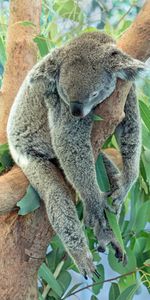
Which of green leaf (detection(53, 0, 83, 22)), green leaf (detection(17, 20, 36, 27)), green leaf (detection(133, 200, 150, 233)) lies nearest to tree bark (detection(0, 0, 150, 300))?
green leaf (detection(133, 200, 150, 233))

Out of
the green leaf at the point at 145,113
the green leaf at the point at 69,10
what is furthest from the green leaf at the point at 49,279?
the green leaf at the point at 69,10

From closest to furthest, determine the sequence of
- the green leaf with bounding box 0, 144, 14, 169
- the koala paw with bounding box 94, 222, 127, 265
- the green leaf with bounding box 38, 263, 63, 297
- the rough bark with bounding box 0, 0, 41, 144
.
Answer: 1. the koala paw with bounding box 94, 222, 127, 265
2. the green leaf with bounding box 38, 263, 63, 297
3. the green leaf with bounding box 0, 144, 14, 169
4. the rough bark with bounding box 0, 0, 41, 144

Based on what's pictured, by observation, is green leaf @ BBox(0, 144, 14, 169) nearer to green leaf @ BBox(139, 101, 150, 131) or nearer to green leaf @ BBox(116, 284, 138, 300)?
green leaf @ BBox(139, 101, 150, 131)

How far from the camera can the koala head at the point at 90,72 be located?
144 cm

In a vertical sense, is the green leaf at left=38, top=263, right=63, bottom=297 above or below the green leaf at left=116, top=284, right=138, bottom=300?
above

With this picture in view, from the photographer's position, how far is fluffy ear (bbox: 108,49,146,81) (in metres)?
1.44

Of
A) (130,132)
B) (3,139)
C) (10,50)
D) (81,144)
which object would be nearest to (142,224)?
(130,132)

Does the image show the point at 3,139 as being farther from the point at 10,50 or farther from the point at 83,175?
the point at 83,175

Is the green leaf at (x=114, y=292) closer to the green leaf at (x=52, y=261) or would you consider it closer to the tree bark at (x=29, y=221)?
the green leaf at (x=52, y=261)

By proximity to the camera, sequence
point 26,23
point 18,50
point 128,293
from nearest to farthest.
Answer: point 128,293 < point 26,23 < point 18,50

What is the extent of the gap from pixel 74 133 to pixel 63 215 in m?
0.26

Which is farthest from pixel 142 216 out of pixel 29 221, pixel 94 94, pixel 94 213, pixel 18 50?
pixel 18 50

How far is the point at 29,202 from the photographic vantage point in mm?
1662

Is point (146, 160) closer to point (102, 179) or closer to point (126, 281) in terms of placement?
point (102, 179)
